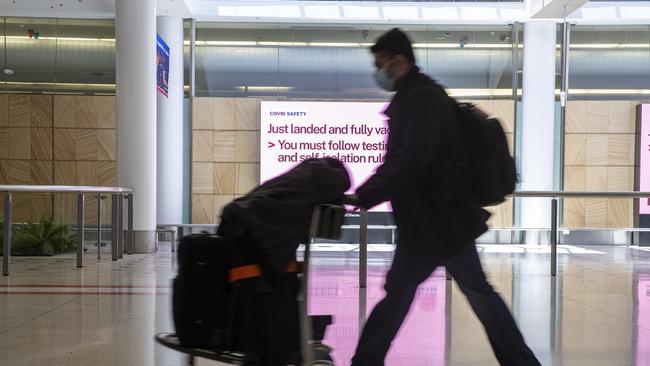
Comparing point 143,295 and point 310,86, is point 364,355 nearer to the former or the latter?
point 143,295

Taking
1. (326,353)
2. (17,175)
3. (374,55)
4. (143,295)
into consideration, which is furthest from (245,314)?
(17,175)

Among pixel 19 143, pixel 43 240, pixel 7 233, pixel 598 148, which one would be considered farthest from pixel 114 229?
pixel 598 148

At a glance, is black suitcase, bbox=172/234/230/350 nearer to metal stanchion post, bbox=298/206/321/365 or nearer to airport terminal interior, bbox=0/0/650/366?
metal stanchion post, bbox=298/206/321/365

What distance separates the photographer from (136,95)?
→ 11.8 metres

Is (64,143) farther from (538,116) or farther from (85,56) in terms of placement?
(538,116)

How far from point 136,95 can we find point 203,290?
31.3 ft

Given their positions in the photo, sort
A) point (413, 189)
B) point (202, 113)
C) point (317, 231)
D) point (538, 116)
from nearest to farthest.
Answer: point (317, 231)
point (413, 189)
point (538, 116)
point (202, 113)

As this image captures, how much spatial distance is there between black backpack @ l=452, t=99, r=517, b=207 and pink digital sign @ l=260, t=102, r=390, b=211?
13.2 metres

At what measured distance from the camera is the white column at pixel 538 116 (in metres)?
16.2

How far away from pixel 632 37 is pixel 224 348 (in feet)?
52.9

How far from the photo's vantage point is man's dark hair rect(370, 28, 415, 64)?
3164 millimetres

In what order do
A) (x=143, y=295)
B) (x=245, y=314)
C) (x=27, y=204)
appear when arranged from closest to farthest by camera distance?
(x=245, y=314) → (x=143, y=295) → (x=27, y=204)

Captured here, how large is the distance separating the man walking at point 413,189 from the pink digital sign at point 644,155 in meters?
14.3

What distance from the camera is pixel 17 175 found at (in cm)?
1608
